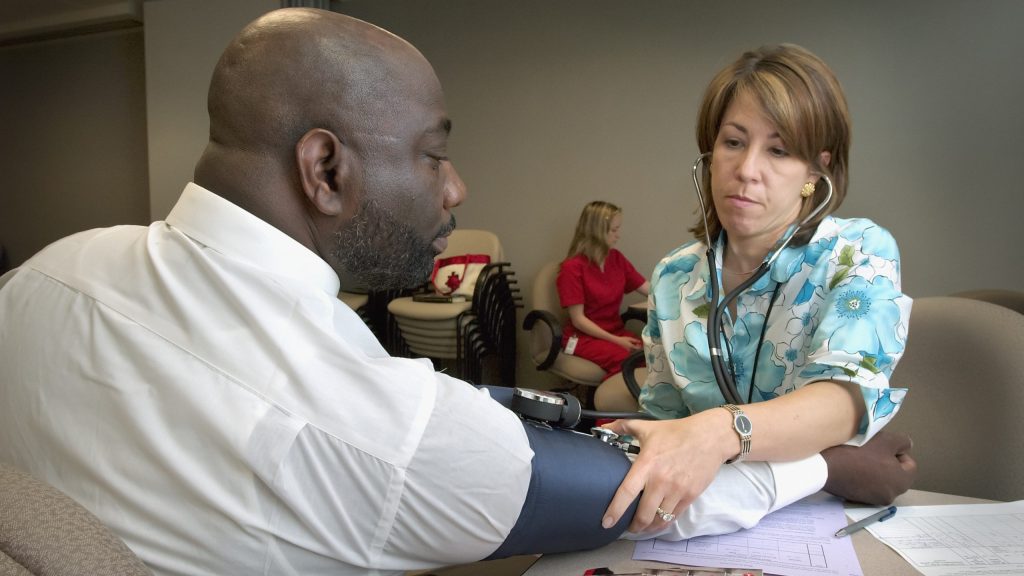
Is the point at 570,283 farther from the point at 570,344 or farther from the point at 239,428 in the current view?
the point at 239,428

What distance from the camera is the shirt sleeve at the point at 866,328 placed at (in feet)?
3.33

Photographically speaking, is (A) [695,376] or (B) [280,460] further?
(A) [695,376]

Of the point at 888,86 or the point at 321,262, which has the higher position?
the point at 888,86

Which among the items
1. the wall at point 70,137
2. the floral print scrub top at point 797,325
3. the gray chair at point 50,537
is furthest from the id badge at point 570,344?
the wall at point 70,137

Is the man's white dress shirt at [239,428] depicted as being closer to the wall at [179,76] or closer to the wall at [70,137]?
the wall at [179,76]

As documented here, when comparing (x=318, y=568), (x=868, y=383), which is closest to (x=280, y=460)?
Answer: (x=318, y=568)

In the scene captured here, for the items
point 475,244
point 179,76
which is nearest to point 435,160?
point 475,244

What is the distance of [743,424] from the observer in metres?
0.92

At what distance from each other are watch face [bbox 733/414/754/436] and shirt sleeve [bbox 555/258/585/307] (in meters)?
3.25

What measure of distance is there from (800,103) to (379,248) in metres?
0.79

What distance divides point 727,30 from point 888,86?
1.00 metres

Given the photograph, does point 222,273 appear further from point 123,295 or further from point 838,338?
point 838,338

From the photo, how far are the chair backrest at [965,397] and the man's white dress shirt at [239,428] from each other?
39.3 inches

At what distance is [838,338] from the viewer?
3.43ft
